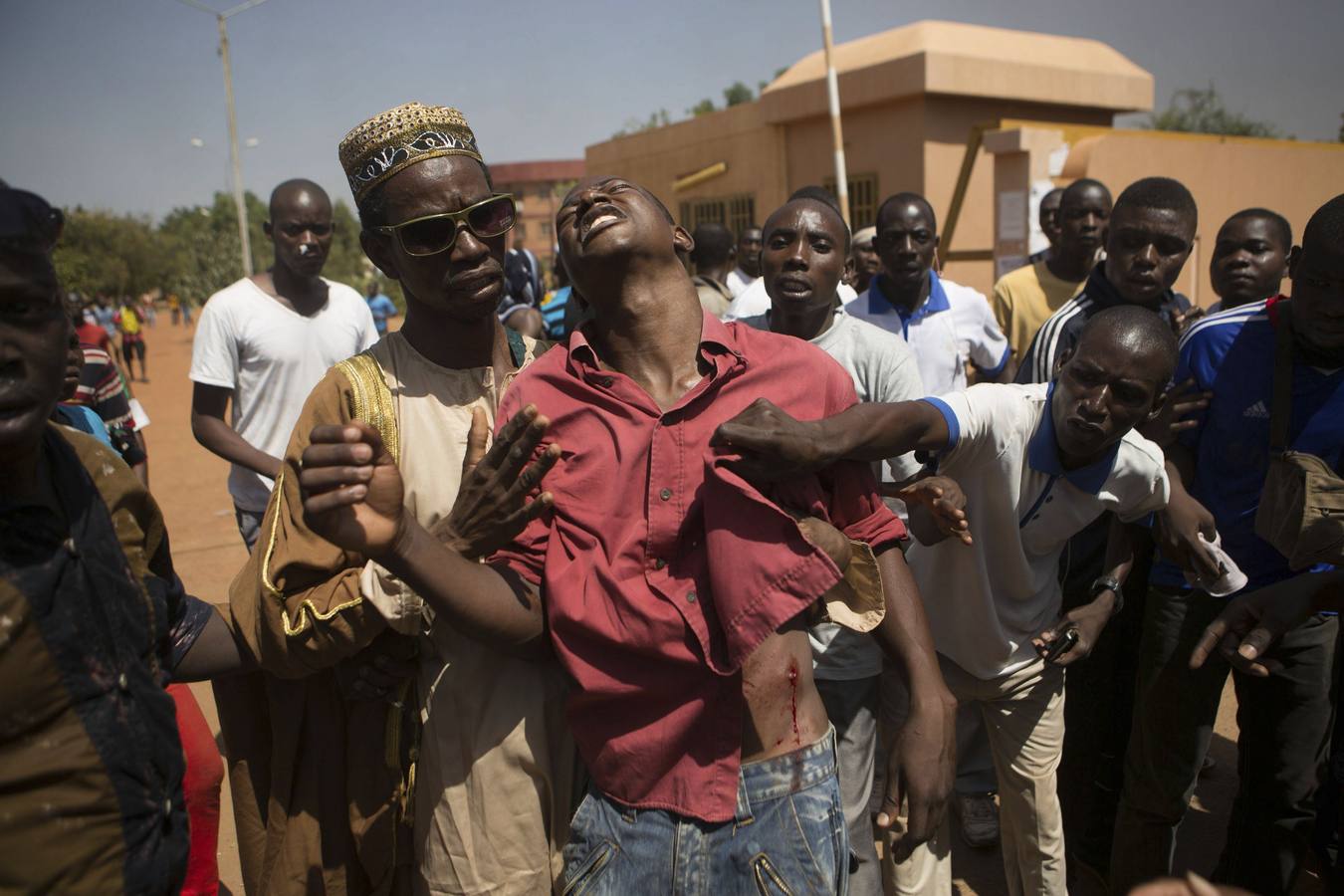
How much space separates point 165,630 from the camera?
1.65 metres

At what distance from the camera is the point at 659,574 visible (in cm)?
177

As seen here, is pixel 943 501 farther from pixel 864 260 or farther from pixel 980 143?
pixel 980 143

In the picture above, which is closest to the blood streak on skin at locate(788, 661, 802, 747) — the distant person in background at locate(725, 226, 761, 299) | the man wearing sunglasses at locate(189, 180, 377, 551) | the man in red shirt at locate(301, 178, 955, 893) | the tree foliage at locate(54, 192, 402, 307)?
the man in red shirt at locate(301, 178, 955, 893)

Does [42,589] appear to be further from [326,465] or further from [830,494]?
[830,494]

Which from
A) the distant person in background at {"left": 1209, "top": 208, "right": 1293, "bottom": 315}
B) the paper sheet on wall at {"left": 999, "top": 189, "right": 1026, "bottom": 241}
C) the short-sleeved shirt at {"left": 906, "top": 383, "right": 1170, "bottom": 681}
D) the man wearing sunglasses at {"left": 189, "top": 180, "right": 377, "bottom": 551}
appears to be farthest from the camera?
the paper sheet on wall at {"left": 999, "top": 189, "right": 1026, "bottom": 241}

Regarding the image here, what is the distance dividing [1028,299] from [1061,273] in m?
0.23

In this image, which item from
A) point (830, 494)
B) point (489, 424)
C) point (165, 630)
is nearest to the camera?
point (165, 630)

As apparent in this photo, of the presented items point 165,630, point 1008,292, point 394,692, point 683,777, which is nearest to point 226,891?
point 394,692

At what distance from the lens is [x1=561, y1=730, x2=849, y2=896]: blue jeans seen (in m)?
1.75

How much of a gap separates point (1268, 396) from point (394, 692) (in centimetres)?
267

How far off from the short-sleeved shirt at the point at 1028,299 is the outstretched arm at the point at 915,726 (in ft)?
11.8

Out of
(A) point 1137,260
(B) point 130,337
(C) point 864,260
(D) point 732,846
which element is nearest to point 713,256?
(C) point 864,260

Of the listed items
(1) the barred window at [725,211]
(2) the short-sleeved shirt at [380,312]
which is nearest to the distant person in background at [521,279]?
(2) the short-sleeved shirt at [380,312]

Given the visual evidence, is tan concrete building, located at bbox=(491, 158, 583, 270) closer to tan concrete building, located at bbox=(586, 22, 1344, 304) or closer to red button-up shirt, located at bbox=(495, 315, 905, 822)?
tan concrete building, located at bbox=(586, 22, 1344, 304)
